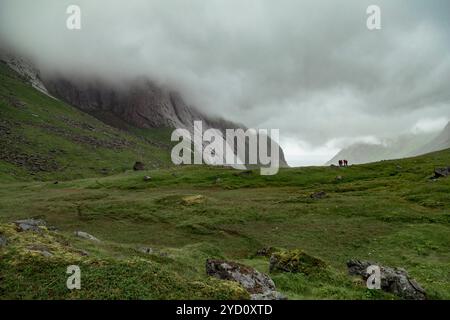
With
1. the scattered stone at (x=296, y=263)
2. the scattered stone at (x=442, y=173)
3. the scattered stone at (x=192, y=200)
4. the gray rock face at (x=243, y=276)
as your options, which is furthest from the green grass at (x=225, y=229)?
the scattered stone at (x=442, y=173)

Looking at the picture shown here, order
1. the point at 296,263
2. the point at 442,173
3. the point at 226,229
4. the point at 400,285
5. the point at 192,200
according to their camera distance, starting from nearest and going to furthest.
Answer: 1. the point at 400,285
2. the point at 296,263
3. the point at 226,229
4. the point at 192,200
5. the point at 442,173

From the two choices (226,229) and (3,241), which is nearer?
(3,241)

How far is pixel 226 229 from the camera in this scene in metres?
50.6

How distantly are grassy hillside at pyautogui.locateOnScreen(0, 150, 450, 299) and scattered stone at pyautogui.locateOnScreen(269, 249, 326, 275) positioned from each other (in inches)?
32.9

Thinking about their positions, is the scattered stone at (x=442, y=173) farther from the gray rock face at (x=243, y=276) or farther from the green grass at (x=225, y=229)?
the gray rock face at (x=243, y=276)

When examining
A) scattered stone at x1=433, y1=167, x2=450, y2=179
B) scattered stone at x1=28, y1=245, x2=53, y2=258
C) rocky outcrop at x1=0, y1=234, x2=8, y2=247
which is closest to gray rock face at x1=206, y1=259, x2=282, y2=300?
scattered stone at x1=28, y1=245, x2=53, y2=258

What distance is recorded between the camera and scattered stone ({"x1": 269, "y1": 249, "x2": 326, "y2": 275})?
1088 inches

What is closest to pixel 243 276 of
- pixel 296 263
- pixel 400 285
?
pixel 296 263

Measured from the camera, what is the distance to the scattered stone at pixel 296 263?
2764cm

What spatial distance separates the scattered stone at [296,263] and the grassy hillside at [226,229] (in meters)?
0.84

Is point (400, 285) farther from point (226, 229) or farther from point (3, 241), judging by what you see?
point (226, 229)

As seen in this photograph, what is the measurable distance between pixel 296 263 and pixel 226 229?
75.6ft

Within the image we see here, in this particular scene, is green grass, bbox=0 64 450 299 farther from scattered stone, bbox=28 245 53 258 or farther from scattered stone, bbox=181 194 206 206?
scattered stone, bbox=181 194 206 206

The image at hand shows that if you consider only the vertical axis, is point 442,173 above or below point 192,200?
above
